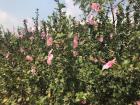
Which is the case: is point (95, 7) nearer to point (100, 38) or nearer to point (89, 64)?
point (100, 38)

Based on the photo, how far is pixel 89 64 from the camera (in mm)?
6781

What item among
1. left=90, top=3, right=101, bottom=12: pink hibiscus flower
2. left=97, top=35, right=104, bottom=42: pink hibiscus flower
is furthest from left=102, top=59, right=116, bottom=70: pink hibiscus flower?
left=90, top=3, right=101, bottom=12: pink hibiscus flower

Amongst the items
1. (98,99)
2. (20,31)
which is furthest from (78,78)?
(20,31)

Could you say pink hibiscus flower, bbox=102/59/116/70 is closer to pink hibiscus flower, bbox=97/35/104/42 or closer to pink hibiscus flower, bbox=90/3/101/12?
pink hibiscus flower, bbox=97/35/104/42

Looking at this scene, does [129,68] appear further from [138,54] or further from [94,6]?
[94,6]

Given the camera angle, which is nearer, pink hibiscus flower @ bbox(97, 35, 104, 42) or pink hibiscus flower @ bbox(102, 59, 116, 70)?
Answer: pink hibiscus flower @ bbox(102, 59, 116, 70)

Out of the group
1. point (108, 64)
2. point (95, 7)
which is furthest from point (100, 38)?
point (108, 64)

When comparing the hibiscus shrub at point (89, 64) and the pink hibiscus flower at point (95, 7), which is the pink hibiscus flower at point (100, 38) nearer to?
the hibiscus shrub at point (89, 64)

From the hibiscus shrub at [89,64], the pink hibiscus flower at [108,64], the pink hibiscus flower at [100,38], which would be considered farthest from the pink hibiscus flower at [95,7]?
the pink hibiscus flower at [108,64]

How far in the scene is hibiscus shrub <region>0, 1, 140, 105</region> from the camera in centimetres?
661

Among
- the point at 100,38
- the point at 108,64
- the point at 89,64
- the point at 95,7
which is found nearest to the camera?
the point at 108,64

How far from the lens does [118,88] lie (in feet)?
21.5

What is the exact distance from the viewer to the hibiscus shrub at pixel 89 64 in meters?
6.61

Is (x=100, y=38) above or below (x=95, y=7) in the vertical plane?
below
